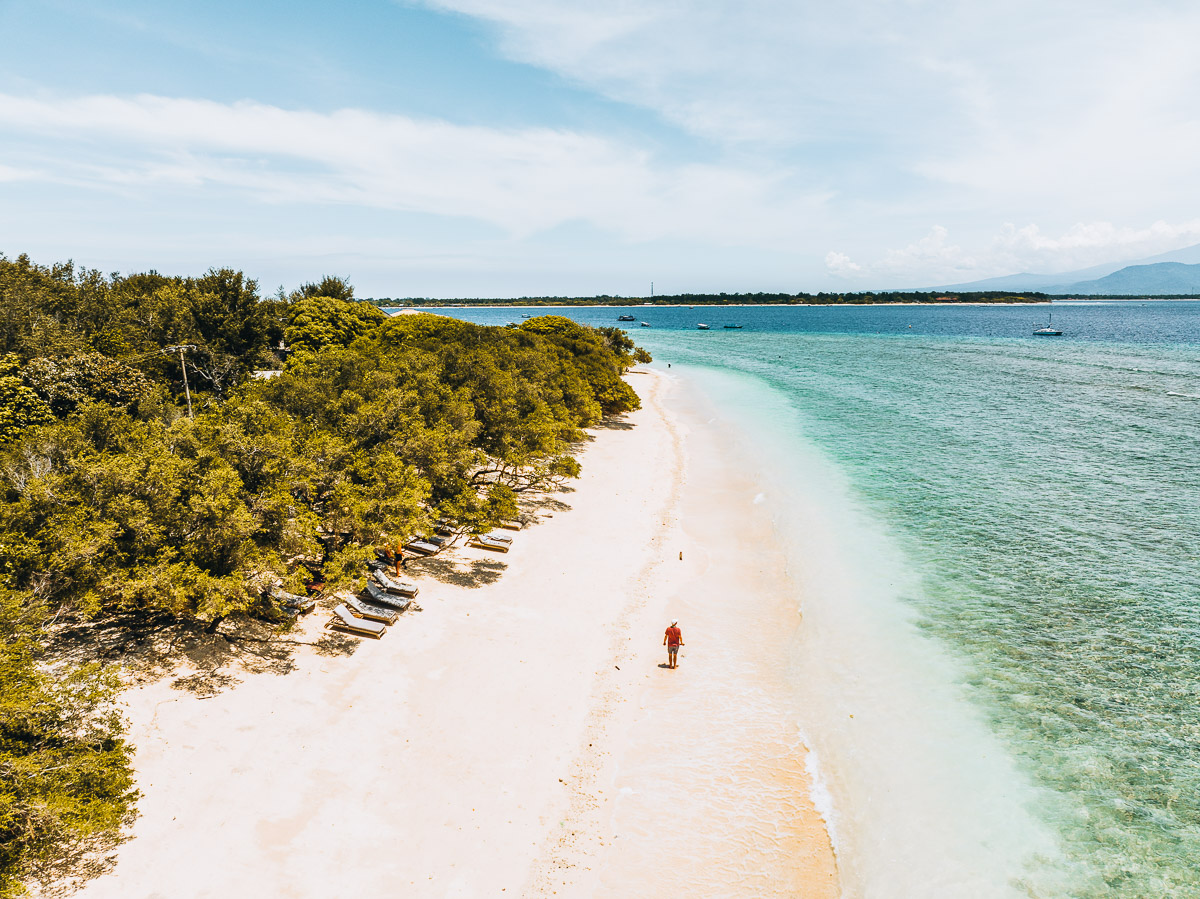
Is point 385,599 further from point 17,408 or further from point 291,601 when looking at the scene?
point 17,408

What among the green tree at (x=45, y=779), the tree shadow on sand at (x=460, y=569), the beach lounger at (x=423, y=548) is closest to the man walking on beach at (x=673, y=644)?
the tree shadow on sand at (x=460, y=569)

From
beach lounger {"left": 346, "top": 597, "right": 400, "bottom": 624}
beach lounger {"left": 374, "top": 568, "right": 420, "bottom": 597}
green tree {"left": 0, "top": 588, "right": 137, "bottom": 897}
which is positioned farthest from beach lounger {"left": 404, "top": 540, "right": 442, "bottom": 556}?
green tree {"left": 0, "top": 588, "right": 137, "bottom": 897}

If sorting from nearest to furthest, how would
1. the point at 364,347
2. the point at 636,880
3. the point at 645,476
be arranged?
the point at 636,880 < the point at 645,476 < the point at 364,347

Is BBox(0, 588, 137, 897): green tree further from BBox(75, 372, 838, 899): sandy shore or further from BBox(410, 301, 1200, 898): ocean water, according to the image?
BBox(410, 301, 1200, 898): ocean water

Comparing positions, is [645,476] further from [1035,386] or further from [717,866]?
[1035,386]

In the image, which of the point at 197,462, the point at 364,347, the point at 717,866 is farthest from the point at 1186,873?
the point at 364,347

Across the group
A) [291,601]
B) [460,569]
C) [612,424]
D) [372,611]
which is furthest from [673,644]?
[612,424]
